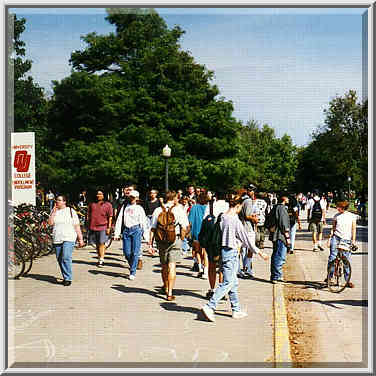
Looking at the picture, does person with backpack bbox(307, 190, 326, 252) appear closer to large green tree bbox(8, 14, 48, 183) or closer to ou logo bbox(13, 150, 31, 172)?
ou logo bbox(13, 150, 31, 172)

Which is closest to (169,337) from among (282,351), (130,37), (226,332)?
(226,332)

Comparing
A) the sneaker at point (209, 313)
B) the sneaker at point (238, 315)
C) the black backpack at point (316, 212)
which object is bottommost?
the sneaker at point (238, 315)

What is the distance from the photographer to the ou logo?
35.7 feet

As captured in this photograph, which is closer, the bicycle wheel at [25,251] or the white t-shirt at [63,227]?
the white t-shirt at [63,227]

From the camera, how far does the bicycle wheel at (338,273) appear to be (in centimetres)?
1052

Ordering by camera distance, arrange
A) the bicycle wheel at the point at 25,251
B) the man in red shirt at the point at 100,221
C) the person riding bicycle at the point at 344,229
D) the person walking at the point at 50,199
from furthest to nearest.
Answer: the person walking at the point at 50,199 < the man in red shirt at the point at 100,221 < the bicycle wheel at the point at 25,251 < the person riding bicycle at the point at 344,229

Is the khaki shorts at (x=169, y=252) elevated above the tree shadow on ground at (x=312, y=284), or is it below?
above

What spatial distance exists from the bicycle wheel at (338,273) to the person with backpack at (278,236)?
92 centimetres

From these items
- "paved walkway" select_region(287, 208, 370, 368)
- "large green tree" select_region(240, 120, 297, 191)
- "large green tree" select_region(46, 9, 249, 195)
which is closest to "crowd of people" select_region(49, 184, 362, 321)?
"paved walkway" select_region(287, 208, 370, 368)

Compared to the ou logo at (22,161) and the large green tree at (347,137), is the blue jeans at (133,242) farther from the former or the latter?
Answer: the large green tree at (347,137)

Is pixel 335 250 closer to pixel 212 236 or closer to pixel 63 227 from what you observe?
pixel 212 236

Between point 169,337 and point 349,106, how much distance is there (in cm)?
2284

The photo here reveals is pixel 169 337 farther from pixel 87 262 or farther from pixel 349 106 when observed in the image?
pixel 349 106

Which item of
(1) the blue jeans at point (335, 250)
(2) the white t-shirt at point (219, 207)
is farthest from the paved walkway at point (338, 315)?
(2) the white t-shirt at point (219, 207)
